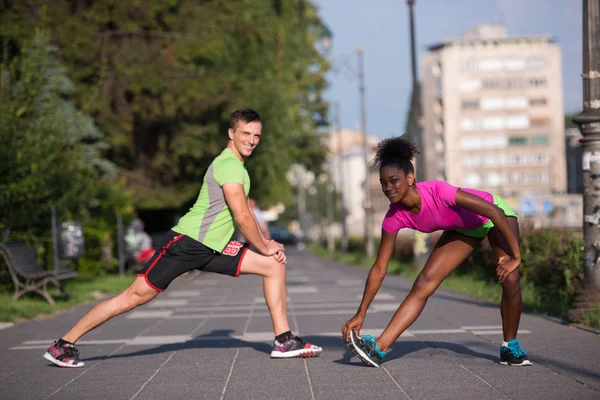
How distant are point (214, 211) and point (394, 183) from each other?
1.52 meters

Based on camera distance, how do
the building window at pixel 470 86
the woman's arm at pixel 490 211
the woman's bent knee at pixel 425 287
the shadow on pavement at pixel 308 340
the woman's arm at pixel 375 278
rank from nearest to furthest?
the woman's arm at pixel 490 211 → the woman's arm at pixel 375 278 → the woman's bent knee at pixel 425 287 → the shadow on pavement at pixel 308 340 → the building window at pixel 470 86

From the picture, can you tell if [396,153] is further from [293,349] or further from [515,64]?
[515,64]

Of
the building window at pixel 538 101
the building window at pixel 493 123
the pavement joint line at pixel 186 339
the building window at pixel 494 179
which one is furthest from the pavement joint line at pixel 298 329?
the building window at pixel 494 179

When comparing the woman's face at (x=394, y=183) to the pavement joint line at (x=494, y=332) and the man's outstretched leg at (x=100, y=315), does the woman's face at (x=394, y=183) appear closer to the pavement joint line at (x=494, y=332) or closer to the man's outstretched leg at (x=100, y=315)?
the man's outstretched leg at (x=100, y=315)

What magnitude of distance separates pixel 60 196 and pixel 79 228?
1574mm

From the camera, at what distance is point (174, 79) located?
93.9 feet

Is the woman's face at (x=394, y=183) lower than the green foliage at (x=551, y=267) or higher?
higher

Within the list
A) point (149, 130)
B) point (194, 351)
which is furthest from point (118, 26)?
point (194, 351)

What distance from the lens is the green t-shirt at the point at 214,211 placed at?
7305mm

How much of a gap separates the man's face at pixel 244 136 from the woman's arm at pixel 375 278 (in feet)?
4.29

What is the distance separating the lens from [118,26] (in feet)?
93.6

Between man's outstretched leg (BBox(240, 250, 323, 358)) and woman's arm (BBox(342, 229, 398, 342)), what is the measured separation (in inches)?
31.5

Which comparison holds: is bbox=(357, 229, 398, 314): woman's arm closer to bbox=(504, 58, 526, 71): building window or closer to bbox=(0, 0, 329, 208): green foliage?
bbox=(0, 0, 329, 208): green foliage

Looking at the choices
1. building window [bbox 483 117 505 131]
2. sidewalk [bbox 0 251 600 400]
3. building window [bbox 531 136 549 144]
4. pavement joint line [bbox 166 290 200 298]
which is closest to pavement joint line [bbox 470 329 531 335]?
sidewalk [bbox 0 251 600 400]
